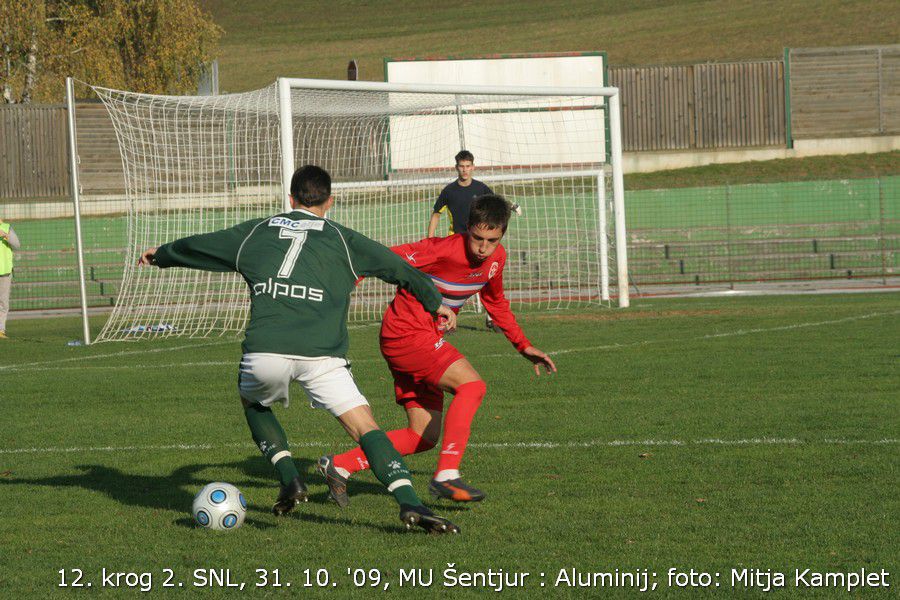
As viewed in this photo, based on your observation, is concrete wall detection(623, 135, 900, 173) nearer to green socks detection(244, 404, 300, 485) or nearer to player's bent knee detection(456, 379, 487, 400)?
player's bent knee detection(456, 379, 487, 400)

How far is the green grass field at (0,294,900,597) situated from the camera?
17.3 ft

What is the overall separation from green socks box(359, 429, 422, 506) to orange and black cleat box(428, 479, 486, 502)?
530 mm

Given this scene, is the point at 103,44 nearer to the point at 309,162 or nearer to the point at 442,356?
the point at 309,162

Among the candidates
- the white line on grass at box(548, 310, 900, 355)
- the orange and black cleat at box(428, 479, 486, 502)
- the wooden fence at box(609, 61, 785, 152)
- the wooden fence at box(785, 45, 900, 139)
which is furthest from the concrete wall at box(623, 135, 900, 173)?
the orange and black cleat at box(428, 479, 486, 502)

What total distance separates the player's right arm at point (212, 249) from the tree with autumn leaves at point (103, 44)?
25495 millimetres

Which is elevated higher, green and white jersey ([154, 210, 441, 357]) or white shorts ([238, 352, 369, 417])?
green and white jersey ([154, 210, 441, 357])

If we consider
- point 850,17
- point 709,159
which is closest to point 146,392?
point 709,159

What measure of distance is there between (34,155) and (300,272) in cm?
3240

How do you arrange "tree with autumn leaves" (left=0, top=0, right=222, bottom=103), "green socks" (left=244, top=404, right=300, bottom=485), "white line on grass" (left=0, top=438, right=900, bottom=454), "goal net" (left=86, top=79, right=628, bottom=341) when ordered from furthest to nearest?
"tree with autumn leaves" (left=0, top=0, right=222, bottom=103) → "goal net" (left=86, top=79, right=628, bottom=341) → "white line on grass" (left=0, top=438, right=900, bottom=454) → "green socks" (left=244, top=404, right=300, bottom=485)

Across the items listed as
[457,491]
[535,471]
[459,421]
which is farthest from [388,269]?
[535,471]

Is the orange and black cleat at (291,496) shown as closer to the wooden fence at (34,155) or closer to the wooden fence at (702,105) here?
the wooden fence at (34,155)

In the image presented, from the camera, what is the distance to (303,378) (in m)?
5.79

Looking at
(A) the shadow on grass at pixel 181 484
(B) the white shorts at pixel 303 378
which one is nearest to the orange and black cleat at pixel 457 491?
(A) the shadow on grass at pixel 181 484

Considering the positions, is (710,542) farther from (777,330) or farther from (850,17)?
(850,17)
